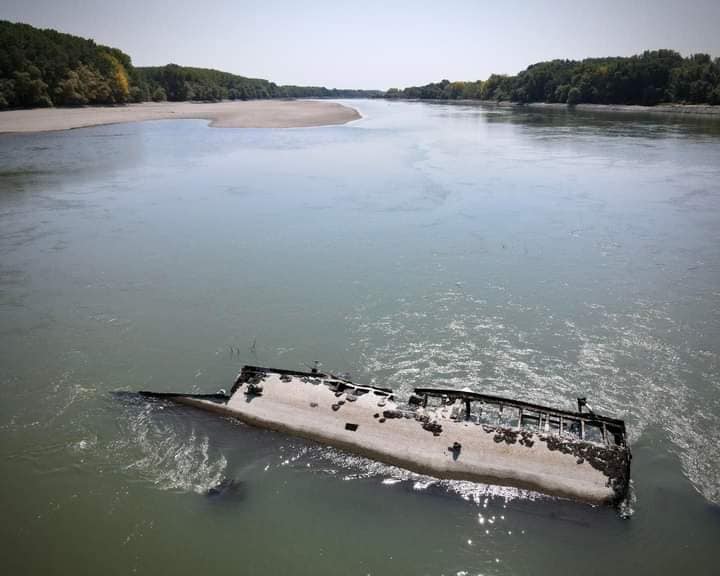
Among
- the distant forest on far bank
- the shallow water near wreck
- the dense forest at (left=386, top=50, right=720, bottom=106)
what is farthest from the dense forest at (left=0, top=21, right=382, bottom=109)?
the dense forest at (left=386, top=50, right=720, bottom=106)

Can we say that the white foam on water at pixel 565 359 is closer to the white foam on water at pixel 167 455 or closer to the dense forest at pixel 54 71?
the white foam on water at pixel 167 455

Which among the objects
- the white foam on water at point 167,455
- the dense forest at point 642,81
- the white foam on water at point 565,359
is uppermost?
the dense forest at point 642,81

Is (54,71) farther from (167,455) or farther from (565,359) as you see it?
(565,359)

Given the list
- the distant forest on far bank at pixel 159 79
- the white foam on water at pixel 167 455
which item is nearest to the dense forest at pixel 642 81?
the distant forest on far bank at pixel 159 79

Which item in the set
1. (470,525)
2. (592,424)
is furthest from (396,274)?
(470,525)

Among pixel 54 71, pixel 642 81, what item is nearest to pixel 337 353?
pixel 54 71

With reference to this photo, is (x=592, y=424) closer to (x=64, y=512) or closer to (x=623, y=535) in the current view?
(x=623, y=535)
